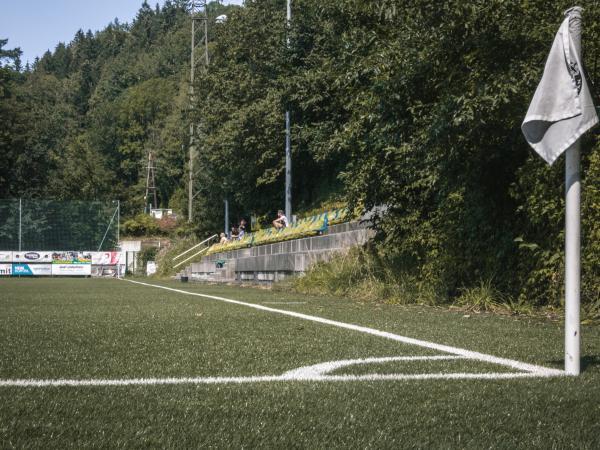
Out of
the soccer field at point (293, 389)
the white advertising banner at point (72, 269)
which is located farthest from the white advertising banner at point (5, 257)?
the soccer field at point (293, 389)

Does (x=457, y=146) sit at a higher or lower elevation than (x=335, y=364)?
higher

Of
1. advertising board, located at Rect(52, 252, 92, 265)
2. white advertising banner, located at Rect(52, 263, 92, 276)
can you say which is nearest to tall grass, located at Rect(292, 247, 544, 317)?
advertising board, located at Rect(52, 252, 92, 265)

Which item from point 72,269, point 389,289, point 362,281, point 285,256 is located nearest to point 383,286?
point 389,289

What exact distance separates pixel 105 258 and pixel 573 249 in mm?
50760

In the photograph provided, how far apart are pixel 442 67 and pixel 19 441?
29.1 feet

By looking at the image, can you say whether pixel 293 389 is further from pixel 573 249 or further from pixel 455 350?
pixel 455 350

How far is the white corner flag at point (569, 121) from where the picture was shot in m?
3.87

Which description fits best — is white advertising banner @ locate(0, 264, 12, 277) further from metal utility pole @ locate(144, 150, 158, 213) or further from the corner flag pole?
metal utility pole @ locate(144, 150, 158, 213)

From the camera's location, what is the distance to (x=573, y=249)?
3852 millimetres

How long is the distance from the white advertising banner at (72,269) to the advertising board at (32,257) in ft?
2.88

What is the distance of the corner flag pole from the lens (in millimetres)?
3852

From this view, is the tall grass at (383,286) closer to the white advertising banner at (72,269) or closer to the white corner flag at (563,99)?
the white corner flag at (563,99)

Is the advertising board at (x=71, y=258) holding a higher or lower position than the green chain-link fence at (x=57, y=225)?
lower

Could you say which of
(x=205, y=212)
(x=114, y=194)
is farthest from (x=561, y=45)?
(x=114, y=194)
